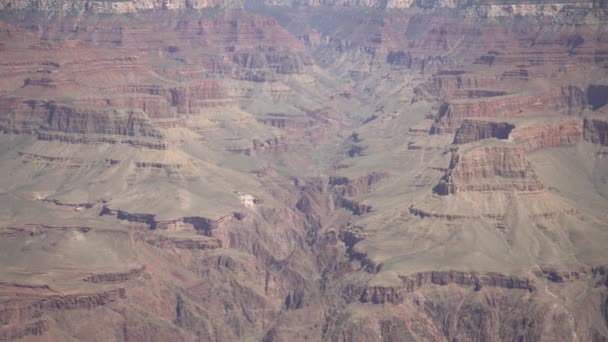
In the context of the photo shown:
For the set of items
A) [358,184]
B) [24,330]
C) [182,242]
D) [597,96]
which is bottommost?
[358,184]

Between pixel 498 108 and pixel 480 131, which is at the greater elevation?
pixel 480 131

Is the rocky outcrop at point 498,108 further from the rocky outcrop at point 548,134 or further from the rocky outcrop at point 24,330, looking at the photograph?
the rocky outcrop at point 24,330

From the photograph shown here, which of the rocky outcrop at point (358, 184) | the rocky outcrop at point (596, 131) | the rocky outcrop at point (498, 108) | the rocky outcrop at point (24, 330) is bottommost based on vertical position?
the rocky outcrop at point (358, 184)

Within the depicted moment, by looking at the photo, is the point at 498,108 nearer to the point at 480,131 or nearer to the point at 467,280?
the point at 480,131

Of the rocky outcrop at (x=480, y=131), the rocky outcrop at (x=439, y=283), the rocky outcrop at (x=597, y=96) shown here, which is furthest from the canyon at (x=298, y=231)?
the rocky outcrop at (x=597, y=96)

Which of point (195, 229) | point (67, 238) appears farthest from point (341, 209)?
point (67, 238)

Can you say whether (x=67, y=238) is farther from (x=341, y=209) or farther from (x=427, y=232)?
(x=341, y=209)

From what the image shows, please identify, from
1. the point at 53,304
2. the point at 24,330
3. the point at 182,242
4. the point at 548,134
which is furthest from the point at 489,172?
the point at 24,330

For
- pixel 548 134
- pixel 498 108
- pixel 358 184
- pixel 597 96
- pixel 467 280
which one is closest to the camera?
pixel 467 280
